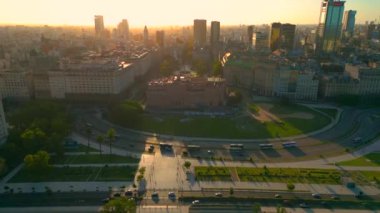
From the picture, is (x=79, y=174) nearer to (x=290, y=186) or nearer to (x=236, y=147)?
(x=236, y=147)

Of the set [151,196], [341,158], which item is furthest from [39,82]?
[341,158]

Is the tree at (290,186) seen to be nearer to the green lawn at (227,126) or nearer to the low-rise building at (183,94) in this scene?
the green lawn at (227,126)

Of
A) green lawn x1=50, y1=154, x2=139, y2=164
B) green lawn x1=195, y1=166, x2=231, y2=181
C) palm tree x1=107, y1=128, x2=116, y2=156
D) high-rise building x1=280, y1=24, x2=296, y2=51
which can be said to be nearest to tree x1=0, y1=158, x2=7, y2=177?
green lawn x1=50, y1=154, x2=139, y2=164

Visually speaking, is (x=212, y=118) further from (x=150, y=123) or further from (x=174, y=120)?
(x=150, y=123)

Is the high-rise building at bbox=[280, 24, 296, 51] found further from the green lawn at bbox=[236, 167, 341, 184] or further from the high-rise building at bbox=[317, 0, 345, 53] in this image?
the green lawn at bbox=[236, 167, 341, 184]

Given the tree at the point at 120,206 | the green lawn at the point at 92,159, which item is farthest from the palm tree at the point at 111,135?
the tree at the point at 120,206
